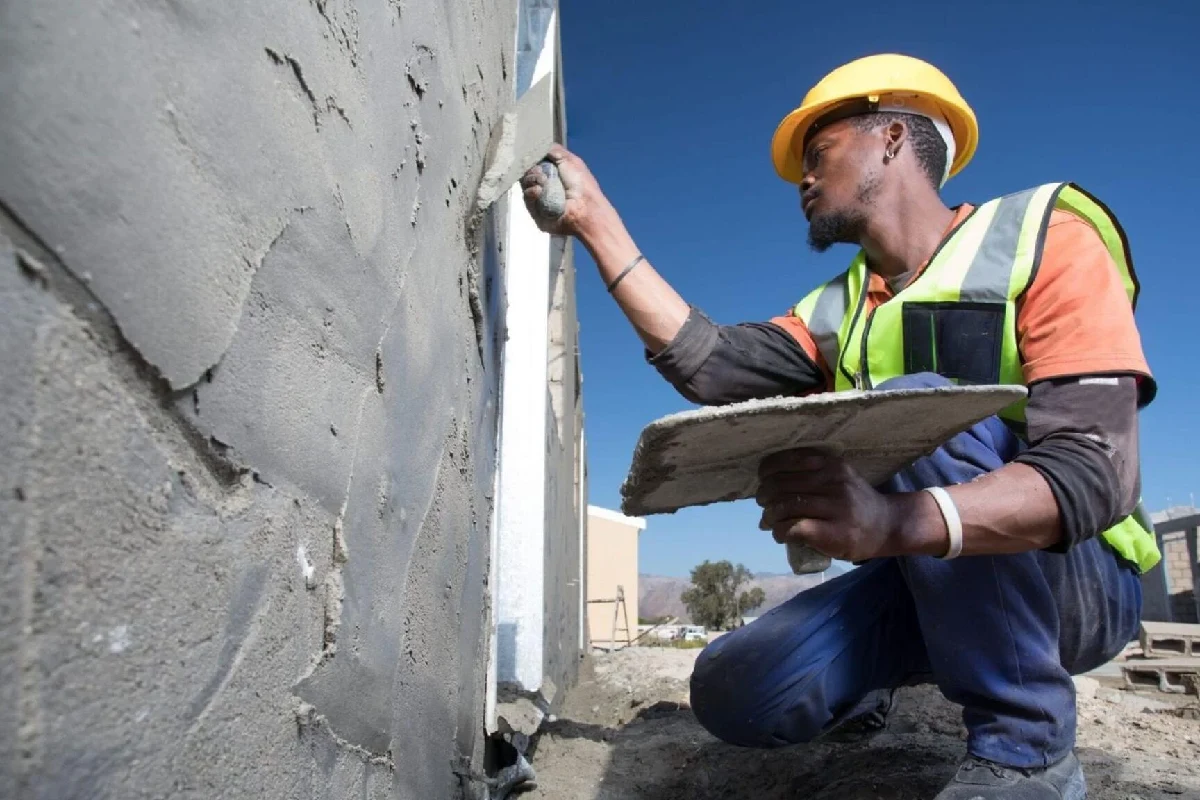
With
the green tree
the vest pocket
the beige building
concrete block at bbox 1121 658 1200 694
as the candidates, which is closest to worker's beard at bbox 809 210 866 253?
the vest pocket

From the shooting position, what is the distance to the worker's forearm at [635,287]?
196 cm

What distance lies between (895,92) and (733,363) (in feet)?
2.81

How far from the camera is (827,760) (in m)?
2.21

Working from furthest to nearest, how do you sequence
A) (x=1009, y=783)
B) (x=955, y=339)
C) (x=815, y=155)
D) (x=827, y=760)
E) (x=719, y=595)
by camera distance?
(x=719, y=595) < (x=815, y=155) < (x=827, y=760) < (x=955, y=339) < (x=1009, y=783)

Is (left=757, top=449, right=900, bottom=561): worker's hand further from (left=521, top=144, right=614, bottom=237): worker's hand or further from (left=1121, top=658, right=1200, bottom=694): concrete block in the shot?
(left=1121, top=658, right=1200, bottom=694): concrete block

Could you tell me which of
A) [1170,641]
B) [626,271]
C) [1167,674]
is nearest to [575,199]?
[626,271]

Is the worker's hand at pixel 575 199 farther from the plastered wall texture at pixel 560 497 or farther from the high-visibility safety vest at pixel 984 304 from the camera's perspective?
the plastered wall texture at pixel 560 497

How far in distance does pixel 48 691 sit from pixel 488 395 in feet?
4.77

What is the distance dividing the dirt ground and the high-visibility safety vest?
2.19 feet

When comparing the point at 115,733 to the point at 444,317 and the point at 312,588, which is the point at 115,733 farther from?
the point at 444,317

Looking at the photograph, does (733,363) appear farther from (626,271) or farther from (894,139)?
(894,139)

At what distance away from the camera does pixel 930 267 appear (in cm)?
194

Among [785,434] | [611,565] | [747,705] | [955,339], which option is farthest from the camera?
[611,565]

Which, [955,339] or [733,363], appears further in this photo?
[733,363]
